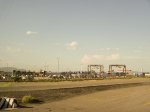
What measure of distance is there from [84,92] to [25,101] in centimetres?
1424

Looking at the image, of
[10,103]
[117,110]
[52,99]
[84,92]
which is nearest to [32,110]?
[10,103]

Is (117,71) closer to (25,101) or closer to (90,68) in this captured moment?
(90,68)

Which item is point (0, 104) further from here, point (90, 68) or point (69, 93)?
point (90, 68)

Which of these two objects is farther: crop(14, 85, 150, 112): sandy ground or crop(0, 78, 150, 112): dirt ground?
crop(0, 78, 150, 112): dirt ground

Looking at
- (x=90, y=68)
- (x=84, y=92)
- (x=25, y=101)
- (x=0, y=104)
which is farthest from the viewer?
(x=90, y=68)

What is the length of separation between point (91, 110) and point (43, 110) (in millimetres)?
3706

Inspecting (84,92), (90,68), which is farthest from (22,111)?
(90,68)

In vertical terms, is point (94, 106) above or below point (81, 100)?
below

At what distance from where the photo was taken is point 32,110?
21.9 meters

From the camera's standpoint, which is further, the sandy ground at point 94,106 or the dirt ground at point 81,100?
the dirt ground at point 81,100

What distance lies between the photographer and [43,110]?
22.1m

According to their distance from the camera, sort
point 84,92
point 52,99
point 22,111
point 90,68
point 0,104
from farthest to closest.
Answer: point 90,68
point 84,92
point 52,99
point 0,104
point 22,111

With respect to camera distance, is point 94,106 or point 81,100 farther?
point 81,100

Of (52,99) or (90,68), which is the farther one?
(90,68)
